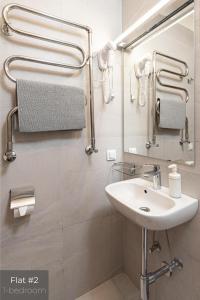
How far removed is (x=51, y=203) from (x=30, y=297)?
0.64 metres

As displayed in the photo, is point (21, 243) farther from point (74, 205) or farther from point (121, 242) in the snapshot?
point (121, 242)

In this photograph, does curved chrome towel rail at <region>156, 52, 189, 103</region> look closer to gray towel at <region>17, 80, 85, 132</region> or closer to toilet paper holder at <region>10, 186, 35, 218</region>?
gray towel at <region>17, 80, 85, 132</region>

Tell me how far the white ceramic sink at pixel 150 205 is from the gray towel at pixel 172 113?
0.41m

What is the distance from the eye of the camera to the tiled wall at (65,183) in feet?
3.56

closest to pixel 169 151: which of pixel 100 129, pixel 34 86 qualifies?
pixel 100 129

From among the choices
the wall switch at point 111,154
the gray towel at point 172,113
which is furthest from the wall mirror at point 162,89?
the wall switch at point 111,154

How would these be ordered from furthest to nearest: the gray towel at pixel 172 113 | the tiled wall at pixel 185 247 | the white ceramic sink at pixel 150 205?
1. the gray towel at pixel 172 113
2. the tiled wall at pixel 185 247
3. the white ceramic sink at pixel 150 205

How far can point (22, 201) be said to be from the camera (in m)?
1.05

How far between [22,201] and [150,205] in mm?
793

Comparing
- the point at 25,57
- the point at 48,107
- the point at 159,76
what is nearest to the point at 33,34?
the point at 25,57

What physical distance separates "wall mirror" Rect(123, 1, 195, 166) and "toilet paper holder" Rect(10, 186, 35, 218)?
817mm

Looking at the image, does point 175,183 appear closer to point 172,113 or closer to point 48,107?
point 172,113

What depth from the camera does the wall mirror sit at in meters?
0.98

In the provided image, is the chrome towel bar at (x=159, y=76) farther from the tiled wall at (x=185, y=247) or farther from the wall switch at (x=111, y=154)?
the wall switch at (x=111, y=154)
